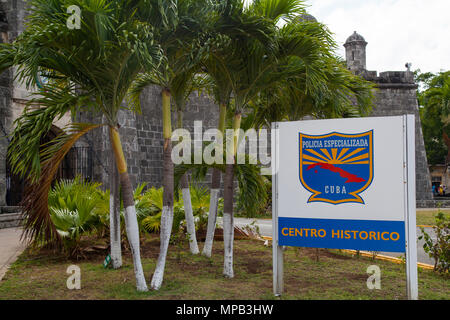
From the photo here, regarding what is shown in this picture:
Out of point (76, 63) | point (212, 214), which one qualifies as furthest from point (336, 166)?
point (76, 63)

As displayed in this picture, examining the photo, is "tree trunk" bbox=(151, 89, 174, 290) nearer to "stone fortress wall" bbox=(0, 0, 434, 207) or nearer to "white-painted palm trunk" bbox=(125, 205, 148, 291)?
"white-painted palm trunk" bbox=(125, 205, 148, 291)

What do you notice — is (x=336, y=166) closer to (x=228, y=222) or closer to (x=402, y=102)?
(x=228, y=222)

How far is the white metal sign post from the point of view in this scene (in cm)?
482

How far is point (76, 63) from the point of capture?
4969 mm

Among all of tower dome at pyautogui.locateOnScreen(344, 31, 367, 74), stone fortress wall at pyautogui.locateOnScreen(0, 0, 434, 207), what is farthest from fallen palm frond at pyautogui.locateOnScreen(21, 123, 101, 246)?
tower dome at pyautogui.locateOnScreen(344, 31, 367, 74)

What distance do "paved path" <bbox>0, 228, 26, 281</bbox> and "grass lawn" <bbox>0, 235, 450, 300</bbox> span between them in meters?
0.16

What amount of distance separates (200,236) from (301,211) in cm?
465

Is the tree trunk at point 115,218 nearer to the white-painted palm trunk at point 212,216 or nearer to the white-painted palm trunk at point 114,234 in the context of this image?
the white-painted palm trunk at point 114,234

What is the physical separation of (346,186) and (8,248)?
686 centimetres

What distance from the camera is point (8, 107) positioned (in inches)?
537

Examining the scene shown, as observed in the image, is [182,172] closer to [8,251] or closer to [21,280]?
[21,280]

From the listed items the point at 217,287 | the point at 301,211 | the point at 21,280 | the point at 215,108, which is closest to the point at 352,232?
the point at 301,211

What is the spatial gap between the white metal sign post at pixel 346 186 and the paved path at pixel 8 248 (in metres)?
4.18

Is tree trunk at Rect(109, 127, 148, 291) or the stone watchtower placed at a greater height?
the stone watchtower
